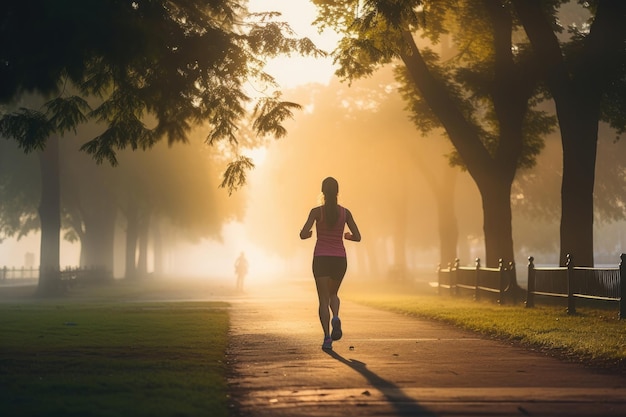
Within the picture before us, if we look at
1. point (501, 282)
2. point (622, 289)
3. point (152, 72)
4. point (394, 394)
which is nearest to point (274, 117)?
point (152, 72)

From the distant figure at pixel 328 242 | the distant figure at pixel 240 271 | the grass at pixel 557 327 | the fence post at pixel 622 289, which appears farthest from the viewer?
Result: the distant figure at pixel 240 271

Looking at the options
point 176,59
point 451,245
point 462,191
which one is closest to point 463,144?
point 176,59

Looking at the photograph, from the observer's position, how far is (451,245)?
4266 centimetres

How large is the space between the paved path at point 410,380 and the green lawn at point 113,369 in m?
0.36

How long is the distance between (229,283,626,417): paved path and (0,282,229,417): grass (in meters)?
0.35

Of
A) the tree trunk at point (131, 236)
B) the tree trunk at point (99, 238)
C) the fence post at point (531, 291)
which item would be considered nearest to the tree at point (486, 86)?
the fence post at point (531, 291)

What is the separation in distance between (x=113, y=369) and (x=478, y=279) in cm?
1878

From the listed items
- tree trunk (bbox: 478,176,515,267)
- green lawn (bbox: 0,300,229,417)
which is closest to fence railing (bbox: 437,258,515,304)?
tree trunk (bbox: 478,176,515,267)

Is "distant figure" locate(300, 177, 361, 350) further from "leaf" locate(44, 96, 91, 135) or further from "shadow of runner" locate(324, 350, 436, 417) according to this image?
"leaf" locate(44, 96, 91, 135)

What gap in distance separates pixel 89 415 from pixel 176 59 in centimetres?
858

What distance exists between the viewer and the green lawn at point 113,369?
7391 mm

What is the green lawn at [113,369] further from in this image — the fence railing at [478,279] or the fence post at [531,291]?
the fence railing at [478,279]

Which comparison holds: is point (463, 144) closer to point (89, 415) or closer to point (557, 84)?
point (557, 84)

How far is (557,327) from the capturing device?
1532 cm
